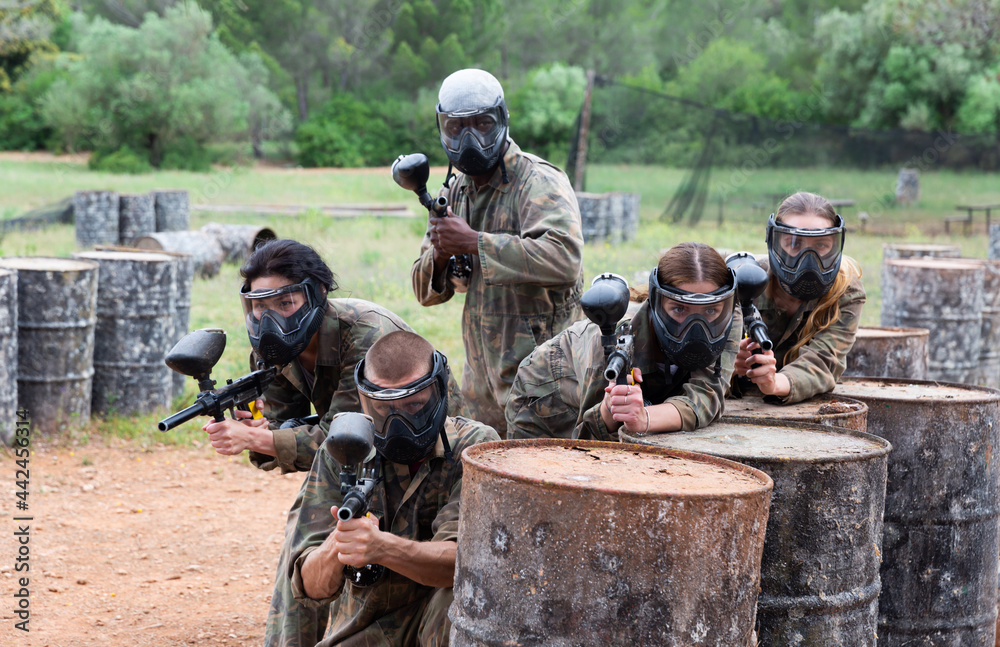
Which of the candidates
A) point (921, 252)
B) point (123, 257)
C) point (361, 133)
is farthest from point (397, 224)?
point (361, 133)

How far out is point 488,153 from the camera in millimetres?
4391

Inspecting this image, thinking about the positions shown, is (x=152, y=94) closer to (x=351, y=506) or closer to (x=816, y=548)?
(x=351, y=506)

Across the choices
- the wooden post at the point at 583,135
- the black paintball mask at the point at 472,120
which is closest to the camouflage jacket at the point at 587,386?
the black paintball mask at the point at 472,120

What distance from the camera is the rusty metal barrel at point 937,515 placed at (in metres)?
3.61

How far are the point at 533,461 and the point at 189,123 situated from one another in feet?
105

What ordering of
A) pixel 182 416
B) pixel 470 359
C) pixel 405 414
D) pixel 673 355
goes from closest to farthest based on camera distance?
1. pixel 405 414
2. pixel 182 416
3. pixel 673 355
4. pixel 470 359

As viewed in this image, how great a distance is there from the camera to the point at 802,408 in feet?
12.2

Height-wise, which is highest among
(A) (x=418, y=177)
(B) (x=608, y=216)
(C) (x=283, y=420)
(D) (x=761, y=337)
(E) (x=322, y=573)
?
(B) (x=608, y=216)

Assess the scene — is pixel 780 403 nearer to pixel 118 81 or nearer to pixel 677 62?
pixel 118 81

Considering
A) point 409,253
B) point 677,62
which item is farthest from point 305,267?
point 677,62

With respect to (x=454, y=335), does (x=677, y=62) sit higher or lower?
higher

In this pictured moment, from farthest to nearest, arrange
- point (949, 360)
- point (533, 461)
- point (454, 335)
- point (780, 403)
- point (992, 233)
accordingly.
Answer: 1. point (992, 233)
2. point (454, 335)
3. point (949, 360)
4. point (780, 403)
5. point (533, 461)

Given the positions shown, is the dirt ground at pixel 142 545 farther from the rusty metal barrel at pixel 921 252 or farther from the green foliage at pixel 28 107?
the green foliage at pixel 28 107

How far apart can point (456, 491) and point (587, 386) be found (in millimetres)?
643
